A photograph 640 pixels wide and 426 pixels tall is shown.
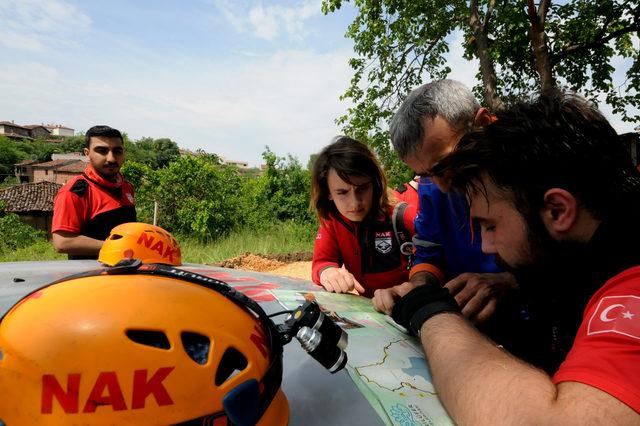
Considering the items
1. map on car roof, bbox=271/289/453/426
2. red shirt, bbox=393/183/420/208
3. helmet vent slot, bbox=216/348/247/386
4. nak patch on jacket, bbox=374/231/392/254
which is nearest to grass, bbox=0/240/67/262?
red shirt, bbox=393/183/420/208

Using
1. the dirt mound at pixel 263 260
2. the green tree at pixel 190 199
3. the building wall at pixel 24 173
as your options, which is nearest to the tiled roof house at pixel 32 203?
the building wall at pixel 24 173

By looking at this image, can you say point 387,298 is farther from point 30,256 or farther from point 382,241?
point 30,256

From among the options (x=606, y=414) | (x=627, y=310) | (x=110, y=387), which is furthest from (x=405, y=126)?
(x=110, y=387)

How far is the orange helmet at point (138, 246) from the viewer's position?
300 centimetres

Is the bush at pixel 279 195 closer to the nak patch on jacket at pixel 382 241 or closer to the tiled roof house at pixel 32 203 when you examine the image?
the nak patch on jacket at pixel 382 241

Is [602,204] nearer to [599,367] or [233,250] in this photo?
[599,367]

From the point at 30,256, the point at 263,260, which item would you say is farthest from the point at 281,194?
the point at 30,256

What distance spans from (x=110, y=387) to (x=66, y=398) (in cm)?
8

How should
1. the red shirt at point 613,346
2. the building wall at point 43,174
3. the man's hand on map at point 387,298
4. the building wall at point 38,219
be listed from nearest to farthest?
the red shirt at point 613,346 → the man's hand on map at point 387,298 → the building wall at point 38,219 → the building wall at point 43,174

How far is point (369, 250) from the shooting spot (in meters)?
2.86

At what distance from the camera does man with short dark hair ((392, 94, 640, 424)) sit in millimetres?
790

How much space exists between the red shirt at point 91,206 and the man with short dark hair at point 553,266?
10.1 ft

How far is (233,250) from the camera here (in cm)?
1285

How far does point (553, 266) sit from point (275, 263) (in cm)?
1056
